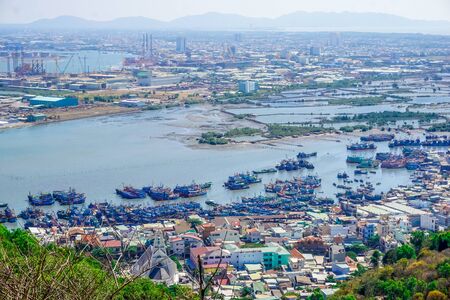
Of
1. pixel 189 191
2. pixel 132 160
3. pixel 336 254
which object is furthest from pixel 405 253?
pixel 132 160

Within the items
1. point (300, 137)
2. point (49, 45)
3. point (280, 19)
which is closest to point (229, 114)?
point (300, 137)

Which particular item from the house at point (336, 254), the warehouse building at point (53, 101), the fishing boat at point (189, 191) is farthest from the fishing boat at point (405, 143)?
the warehouse building at point (53, 101)

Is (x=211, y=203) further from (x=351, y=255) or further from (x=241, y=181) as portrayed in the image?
(x=351, y=255)

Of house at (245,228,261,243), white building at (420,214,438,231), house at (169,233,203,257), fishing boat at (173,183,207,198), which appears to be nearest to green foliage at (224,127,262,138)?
fishing boat at (173,183,207,198)

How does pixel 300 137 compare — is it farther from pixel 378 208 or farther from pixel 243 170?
pixel 378 208

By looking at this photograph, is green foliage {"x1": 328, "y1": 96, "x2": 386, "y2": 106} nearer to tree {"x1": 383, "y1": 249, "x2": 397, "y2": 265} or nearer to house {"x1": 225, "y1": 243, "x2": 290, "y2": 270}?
house {"x1": 225, "y1": 243, "x2": 290, "y2": 270}

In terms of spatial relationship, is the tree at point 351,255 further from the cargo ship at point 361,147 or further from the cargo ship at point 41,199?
the cargo ship at point 361,147
